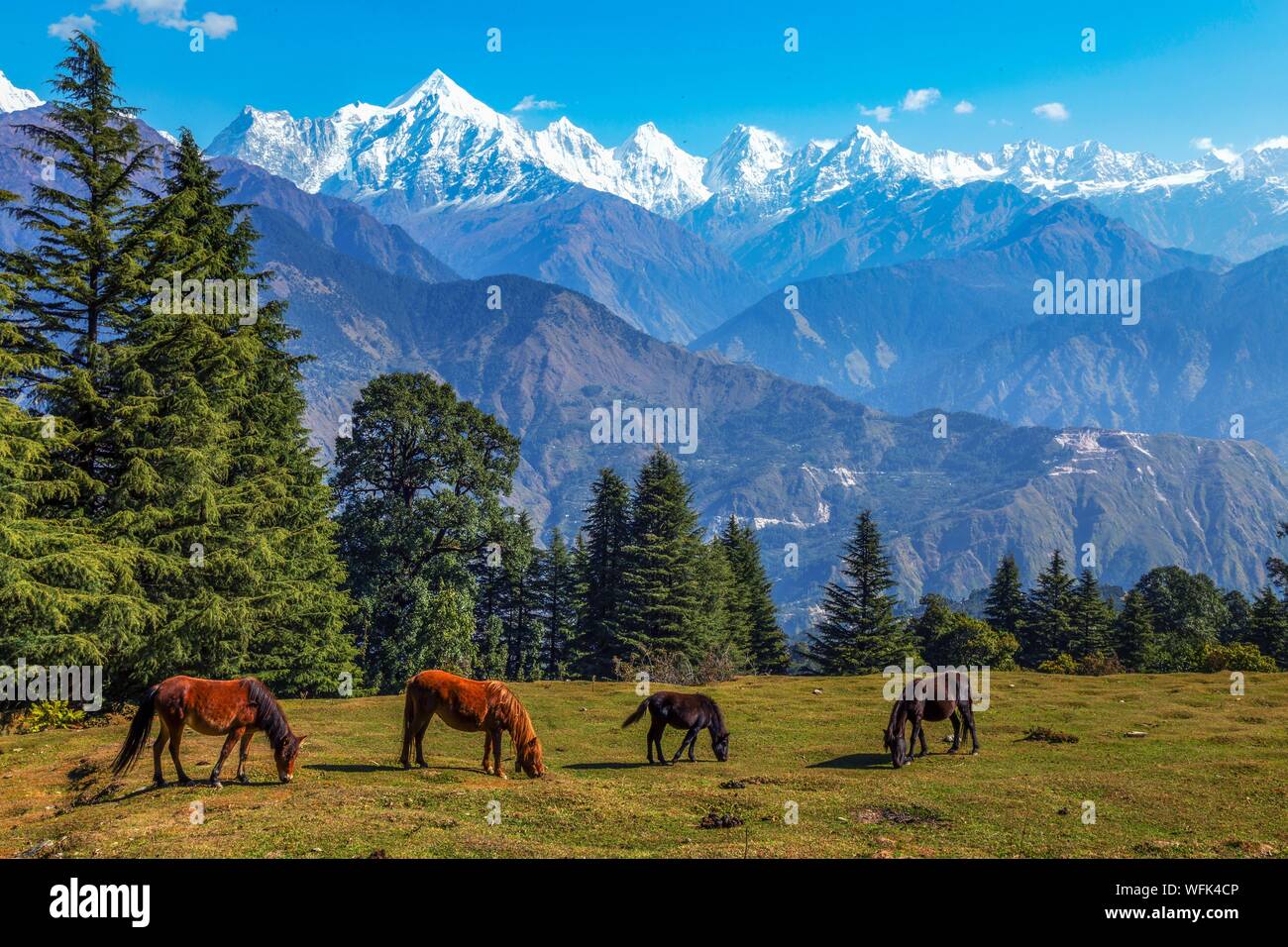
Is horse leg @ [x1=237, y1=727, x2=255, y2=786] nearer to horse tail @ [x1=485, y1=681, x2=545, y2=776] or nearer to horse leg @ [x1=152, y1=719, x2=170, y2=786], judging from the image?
horse leg @ [x1=152, y1=719, x2=170, y2=786]

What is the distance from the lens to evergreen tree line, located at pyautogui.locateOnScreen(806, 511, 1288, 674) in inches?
3177

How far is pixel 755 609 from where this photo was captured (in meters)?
88.9

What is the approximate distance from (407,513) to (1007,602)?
73.1 meters

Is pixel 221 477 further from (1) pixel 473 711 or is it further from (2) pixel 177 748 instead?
(1) pixel 473 711

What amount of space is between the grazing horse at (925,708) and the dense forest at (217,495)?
2467 centimetres

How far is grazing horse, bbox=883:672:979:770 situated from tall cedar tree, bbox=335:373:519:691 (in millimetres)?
33187

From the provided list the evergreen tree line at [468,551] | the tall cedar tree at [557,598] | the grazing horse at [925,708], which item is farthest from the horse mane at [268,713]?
the tall cedar tree at [557,598]

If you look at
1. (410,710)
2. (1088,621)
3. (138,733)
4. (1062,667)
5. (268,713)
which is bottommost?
(1062,667)

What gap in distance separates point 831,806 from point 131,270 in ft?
104

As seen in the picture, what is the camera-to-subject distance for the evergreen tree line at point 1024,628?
265 feet

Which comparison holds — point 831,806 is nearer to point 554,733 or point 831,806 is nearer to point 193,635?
point 554,733

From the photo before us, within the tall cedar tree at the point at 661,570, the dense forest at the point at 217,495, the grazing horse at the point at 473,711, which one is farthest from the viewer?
the tall cedar tree at the point at 661,570

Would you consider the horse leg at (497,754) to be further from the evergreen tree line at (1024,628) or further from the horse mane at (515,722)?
the evergreen tree line at (1024,628)

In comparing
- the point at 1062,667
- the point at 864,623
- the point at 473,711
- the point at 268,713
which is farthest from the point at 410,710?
the point at 864,623
